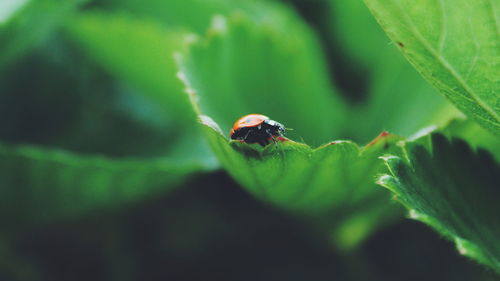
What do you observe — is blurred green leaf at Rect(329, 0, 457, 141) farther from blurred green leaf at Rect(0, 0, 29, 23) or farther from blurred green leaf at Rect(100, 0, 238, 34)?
blurred green leaf at Rect(0, 0, 29, 23)

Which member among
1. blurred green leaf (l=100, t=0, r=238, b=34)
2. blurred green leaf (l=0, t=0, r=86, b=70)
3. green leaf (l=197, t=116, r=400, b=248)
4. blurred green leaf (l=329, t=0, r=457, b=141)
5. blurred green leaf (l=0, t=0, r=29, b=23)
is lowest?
→ blurred green leaf (l=329, t=0, r=457, b=141)

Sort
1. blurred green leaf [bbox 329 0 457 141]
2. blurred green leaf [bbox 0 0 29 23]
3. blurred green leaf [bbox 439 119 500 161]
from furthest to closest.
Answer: blurred green leaf [bbox 329 0 457 141], blurred green leaf [bbox 0 0 29 23], blurred green leaf [bbox 439 119 500 161]

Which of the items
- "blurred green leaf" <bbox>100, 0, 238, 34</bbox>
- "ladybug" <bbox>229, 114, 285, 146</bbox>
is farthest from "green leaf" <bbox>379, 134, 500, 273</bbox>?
"blurred green leaf" <bbox>100, 0, 238, 34</bbox>

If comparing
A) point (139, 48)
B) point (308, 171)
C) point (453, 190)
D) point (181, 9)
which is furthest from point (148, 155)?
point (453, 190)

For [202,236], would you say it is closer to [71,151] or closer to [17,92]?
[71,151]

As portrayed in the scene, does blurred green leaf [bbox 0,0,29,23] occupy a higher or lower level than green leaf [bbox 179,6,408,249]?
higher

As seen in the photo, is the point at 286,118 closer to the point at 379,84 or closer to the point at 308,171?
the point at 379,84

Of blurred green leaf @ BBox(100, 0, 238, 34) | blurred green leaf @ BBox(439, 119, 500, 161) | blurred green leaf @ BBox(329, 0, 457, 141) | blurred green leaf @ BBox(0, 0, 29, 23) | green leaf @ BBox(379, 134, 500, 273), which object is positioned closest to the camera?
green leaf @ BBox(379, 134, 500, 273)

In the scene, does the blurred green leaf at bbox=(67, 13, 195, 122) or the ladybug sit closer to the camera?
the ladybug
